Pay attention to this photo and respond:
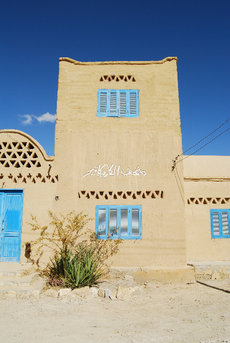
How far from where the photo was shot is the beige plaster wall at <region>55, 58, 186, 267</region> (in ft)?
28.5

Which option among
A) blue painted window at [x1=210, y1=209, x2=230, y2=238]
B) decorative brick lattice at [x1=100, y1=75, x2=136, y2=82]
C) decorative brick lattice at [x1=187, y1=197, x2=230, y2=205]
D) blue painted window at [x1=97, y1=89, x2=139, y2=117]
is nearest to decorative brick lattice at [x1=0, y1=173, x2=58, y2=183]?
blue painted window at [x1=97, y1=89, x2=139, y2=117]

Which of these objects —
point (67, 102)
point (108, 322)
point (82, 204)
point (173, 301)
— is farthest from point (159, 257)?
point (67, 102)

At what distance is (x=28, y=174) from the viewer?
9.05m

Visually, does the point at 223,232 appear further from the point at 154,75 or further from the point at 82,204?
the point at 154,75

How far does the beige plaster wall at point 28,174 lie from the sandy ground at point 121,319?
3.06 meters

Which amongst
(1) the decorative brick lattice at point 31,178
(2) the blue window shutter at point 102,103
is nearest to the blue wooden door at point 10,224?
(1) the decorative brick lattice at point 31,178

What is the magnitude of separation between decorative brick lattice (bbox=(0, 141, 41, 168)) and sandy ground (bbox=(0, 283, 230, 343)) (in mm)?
4472

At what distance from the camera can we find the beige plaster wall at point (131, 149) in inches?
342

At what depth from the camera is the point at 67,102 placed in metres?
9.62

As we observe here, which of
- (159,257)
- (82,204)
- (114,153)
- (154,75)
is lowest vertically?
(159,257)

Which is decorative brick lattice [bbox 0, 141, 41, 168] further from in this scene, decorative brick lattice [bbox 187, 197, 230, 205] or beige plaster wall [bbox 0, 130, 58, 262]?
decorative brick lattice [bbox 187, 197, 230, 205]

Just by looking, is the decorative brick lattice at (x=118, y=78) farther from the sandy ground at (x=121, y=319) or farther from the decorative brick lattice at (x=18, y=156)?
the sandy ground at (x=121, y=319)

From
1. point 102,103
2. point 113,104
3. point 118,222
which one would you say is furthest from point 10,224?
point 113,104

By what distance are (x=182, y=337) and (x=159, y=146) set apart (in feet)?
20.0
